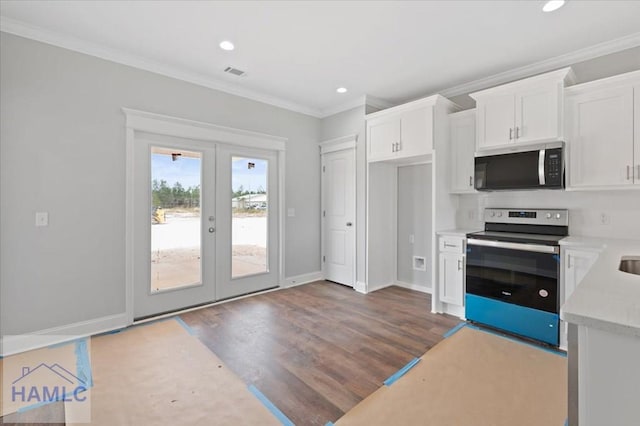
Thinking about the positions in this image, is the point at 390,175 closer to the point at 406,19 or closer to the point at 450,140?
the point at 450,140

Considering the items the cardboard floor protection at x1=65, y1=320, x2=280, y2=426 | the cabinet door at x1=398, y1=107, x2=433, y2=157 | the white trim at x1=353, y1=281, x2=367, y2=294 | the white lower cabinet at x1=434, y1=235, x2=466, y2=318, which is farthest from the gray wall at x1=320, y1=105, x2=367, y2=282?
the cardboard floor protection at x1=65, y1=320, x2=280, y2=426

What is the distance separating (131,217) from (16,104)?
1342 mm

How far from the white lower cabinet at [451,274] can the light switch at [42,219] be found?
4.11 m

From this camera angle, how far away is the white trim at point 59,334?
262cm

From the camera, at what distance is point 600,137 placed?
272cm

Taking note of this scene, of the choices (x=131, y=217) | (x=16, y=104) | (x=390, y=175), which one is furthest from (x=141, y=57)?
(x=390, y=175)

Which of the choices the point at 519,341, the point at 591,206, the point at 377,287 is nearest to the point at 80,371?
the point at 377,287

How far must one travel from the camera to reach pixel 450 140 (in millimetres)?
3771

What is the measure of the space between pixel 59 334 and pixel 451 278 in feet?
13.5

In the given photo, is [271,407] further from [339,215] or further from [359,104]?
[359,104]

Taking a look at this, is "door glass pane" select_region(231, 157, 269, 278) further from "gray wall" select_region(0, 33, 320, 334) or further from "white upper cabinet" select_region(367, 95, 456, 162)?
"white upper cabinet" select_region(367, 95, 456, 162)

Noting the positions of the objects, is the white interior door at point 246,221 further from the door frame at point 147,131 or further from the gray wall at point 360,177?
the gray wall at point 360,177

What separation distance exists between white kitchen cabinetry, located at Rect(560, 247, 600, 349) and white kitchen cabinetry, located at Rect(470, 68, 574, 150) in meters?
1.08

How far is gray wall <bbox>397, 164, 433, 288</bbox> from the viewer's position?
4.38 metres
